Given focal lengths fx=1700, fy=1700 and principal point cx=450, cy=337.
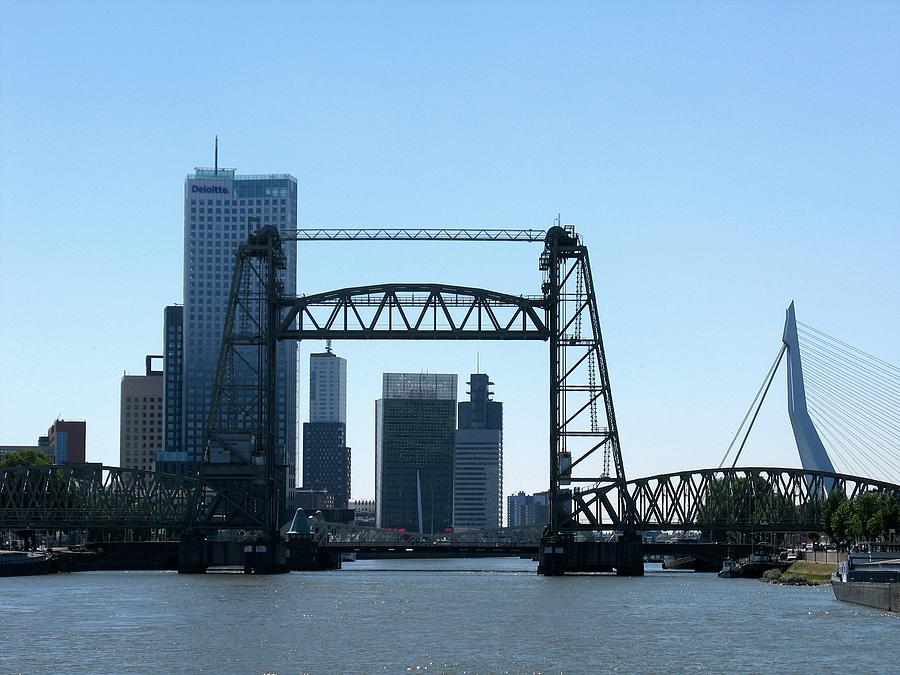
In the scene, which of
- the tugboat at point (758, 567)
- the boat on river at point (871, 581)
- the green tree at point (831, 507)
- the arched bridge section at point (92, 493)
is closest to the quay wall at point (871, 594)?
the boat on river at point (871, 581)

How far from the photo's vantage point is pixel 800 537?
181 m

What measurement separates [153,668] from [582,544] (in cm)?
7117

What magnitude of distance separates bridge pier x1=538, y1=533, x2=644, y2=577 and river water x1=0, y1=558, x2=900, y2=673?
658 inches

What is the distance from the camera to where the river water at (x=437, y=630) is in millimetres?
53500

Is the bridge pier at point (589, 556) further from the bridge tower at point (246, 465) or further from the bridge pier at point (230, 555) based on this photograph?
the bridge tower at point (246, 465)

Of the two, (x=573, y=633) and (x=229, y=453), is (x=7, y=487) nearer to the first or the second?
(x=229, y=453)

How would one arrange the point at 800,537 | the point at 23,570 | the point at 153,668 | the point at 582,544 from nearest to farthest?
the point at 153,668
the point at 582,544
the point at 23,570
the point at 800,537

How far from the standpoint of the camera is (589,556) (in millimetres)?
120188

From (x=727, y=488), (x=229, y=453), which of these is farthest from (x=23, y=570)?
(x=727, y=488)

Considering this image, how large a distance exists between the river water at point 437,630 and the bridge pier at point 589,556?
16.7 meters

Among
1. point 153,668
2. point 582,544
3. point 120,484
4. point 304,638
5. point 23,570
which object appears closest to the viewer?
point 153,668

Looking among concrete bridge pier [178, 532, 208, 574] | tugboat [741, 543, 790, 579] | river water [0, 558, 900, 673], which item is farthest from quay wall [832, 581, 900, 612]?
concrete bridge pier [178, 532, 208, 574]

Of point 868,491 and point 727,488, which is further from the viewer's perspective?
point 727,488

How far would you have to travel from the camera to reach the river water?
53500 mm
